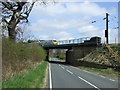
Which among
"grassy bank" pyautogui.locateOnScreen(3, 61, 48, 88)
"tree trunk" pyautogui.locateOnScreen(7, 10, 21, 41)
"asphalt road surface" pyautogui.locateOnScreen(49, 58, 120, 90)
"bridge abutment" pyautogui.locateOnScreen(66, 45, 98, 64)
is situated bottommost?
"asphalt road surface" pyautogui.locateOnScreen(49, 58, 120, 90)

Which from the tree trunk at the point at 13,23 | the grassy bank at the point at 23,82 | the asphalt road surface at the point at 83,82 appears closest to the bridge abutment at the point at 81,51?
the asphalt road surface at the point at 83,82

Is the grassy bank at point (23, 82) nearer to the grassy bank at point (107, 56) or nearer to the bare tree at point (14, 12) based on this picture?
the bare tree at point (14, 12)

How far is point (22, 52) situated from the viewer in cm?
2141

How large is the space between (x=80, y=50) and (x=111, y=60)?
21007 millimetres

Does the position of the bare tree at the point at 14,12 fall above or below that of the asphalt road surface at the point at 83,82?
above

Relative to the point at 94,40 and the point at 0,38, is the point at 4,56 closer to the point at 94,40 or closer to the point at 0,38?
the point at 0,38

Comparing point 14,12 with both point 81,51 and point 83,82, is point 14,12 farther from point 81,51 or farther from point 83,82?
point 81,51

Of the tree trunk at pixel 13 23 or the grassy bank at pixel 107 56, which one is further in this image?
the grassy bank at pixel 107 56

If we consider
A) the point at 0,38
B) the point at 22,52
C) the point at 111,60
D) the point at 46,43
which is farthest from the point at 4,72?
the point at 46,43

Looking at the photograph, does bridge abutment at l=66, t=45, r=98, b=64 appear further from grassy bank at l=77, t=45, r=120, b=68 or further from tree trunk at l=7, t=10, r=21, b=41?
tree trunk at l=7, t=10, r=21, b=41

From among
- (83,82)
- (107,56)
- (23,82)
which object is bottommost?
(83,82)

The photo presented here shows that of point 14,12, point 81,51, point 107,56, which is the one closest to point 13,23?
point 14,12

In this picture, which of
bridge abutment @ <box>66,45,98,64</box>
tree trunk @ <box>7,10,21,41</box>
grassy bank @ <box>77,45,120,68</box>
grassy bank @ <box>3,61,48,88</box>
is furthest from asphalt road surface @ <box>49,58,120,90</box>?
bridge abutment @ <box>66,45,98,64</box>

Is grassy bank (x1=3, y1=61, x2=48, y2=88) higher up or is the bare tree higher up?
the bare tree
